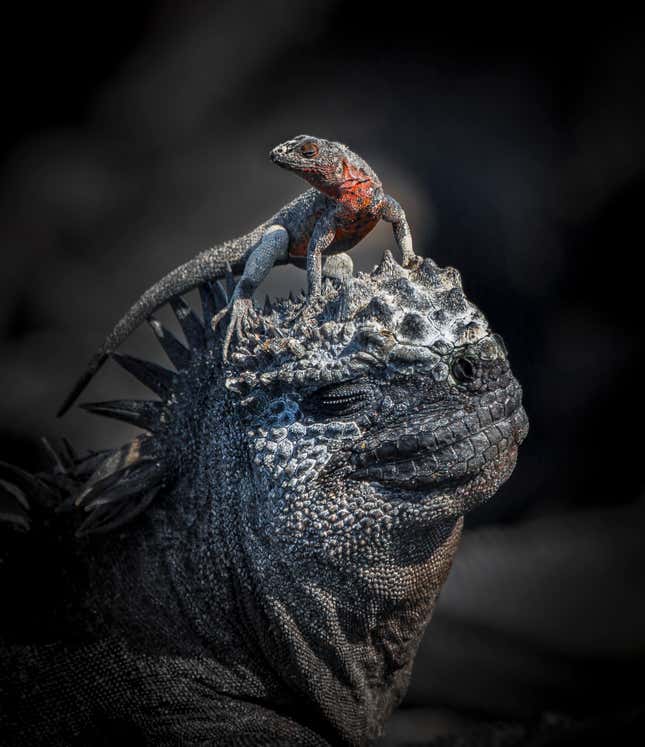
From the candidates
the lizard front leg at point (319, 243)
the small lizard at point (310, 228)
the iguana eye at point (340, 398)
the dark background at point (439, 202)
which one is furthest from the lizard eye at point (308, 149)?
the dark background at point (439, 202)

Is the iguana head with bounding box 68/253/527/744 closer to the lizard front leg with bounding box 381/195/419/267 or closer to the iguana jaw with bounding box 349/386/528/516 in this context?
the iguana jaw with bounding box 349/386/528/516

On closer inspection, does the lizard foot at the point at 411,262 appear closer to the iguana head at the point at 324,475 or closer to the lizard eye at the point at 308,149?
the iguana head at the point at 324,475

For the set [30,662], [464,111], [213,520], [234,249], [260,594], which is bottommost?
[30,662]

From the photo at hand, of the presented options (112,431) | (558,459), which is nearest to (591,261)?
(558,459)

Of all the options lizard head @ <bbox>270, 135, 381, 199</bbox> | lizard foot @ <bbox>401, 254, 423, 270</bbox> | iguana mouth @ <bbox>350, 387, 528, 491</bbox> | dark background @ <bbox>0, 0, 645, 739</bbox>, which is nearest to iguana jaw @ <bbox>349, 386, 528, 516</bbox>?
iguana mouth @ <bbox>350, 387, 528, 491</bbox>

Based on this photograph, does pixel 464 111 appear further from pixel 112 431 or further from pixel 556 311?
pixel 112 431

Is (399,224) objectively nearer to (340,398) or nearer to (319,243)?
(319,243)
